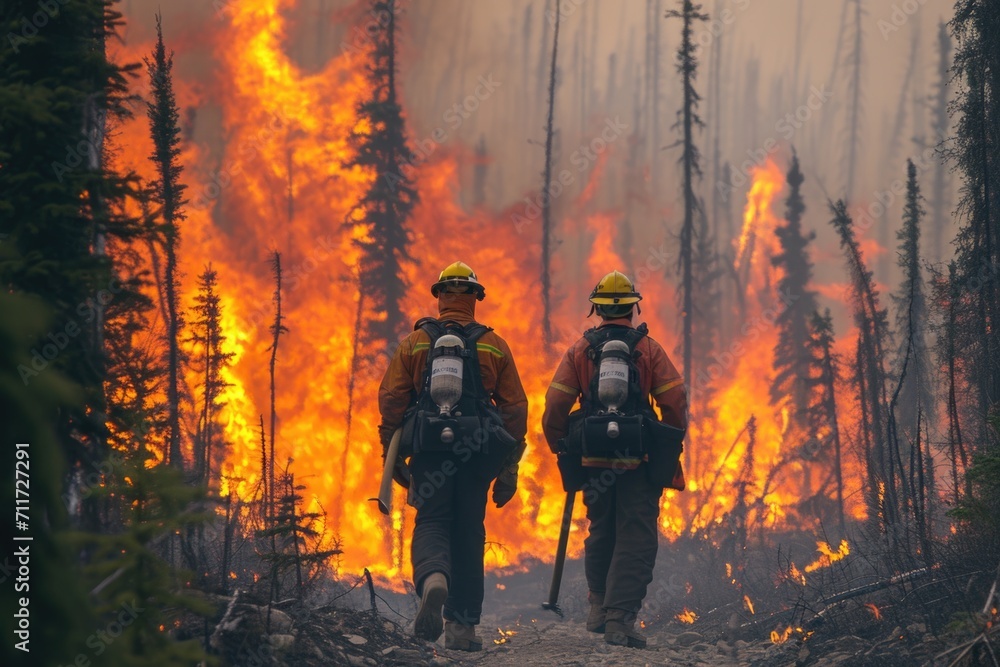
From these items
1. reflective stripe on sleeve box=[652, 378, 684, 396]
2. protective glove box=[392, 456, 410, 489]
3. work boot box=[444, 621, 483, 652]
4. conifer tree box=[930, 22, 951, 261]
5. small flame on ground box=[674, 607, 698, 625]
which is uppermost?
conifer tree box=[930, 22, 951, 261]

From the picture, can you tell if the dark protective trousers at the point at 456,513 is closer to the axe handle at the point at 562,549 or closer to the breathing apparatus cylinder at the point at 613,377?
the axe handle at the point at 562,549

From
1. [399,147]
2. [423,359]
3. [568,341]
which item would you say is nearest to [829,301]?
[568,341]

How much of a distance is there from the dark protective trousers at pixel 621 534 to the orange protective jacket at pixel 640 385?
0.33 metres

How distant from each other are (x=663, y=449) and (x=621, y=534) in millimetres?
830

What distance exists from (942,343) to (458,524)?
794cm

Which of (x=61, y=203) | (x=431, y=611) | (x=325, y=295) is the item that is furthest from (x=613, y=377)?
(x=325, y=295)

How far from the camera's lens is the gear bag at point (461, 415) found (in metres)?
7.50

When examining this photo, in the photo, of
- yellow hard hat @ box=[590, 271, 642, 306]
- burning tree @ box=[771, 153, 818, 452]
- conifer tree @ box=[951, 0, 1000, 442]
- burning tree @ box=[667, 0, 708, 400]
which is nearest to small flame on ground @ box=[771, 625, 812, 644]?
conifer tree @ box=[951, 0, 1000, 442]

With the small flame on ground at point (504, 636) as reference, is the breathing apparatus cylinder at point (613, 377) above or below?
above

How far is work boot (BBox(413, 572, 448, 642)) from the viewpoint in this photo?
695 cm

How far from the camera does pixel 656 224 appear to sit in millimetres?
56844

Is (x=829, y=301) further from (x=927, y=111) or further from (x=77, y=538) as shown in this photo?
(x=77, y=538)

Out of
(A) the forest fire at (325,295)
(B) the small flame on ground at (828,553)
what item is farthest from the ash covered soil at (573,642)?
(A) the forest fire at (325,295)

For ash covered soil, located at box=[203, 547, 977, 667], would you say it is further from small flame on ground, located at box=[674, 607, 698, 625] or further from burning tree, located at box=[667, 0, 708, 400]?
burning tree, located at box=[667, 0, 708, 400]
